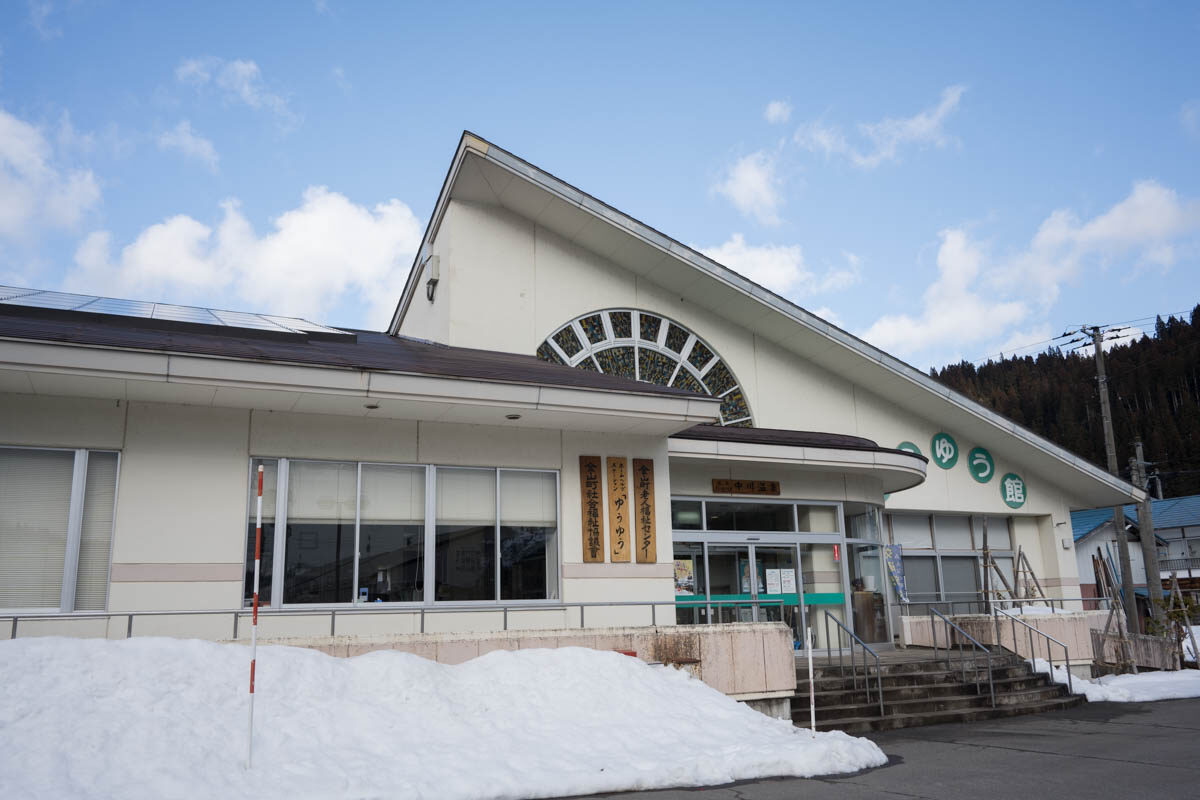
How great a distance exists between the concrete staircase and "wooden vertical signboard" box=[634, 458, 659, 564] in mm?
2890

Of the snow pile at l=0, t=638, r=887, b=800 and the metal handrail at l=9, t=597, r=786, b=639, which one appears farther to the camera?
the metal handrail at l=9, t=597, r=786, b=639

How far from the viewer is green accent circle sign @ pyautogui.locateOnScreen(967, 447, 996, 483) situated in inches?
939

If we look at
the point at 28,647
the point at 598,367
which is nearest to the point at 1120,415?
the point at 598,367

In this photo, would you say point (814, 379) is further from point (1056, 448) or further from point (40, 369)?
point (40, 369)

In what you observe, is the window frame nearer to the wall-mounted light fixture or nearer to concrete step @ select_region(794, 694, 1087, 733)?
concrete step @ select_region(794, 694, 1087, 733)

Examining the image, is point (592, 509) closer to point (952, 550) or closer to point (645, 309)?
point (645, 309)

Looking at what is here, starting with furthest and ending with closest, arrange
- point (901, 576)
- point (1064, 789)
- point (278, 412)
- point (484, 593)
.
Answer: point (901, 576), point (484, 593), point (278, 412), point (1064, 789)

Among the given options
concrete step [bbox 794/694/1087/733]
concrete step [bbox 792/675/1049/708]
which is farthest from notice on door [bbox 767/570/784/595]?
concrete step [bbox 794/694/1087/733]

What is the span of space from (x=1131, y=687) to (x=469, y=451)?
43.0ft

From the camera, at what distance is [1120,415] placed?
306 feet

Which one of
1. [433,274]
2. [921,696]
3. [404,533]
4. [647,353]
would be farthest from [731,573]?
[433,274]

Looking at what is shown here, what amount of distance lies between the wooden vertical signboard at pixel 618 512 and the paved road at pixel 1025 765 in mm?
4376

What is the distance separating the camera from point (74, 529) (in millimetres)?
10586

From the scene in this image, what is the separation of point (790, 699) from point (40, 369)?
1014 cm
